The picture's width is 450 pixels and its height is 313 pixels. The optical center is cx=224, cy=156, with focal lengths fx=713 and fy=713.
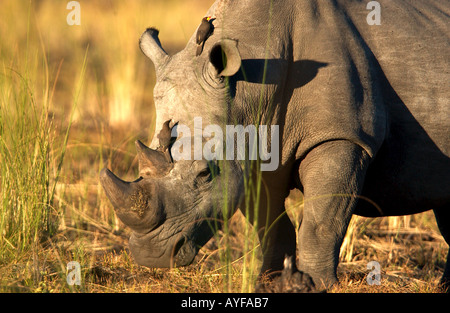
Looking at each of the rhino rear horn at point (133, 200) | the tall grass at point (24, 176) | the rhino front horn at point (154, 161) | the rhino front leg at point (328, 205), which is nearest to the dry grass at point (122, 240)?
the tall grass at point (24, 176)

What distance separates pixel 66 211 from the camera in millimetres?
5711

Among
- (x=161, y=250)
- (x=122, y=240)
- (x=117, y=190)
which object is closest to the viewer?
(x=117, y=190)

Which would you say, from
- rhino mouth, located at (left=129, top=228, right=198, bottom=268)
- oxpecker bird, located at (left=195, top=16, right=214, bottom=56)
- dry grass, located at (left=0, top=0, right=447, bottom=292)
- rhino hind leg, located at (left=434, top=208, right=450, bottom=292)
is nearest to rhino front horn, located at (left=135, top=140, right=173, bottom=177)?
rhino mouth, located at (left=129, top=228, right=198, bottom=268)

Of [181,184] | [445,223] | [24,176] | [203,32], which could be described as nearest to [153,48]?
[203,32]

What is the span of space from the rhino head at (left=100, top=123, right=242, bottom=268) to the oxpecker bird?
629 millimetres

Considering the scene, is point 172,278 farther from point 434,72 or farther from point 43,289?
point 434,72

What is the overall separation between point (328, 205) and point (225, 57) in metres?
0.98

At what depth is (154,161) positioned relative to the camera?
3703 millimetres

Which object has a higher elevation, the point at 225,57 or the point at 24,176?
the point at 225,57

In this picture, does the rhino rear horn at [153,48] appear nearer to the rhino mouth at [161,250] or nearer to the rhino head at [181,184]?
the rhino head at [181,184]

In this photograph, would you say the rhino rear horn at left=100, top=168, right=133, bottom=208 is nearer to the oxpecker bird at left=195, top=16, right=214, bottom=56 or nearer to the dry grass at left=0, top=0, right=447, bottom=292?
the dry grass at left=0, top=0, right=447, bottom=292

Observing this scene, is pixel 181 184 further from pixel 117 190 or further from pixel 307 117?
pixel 307 117

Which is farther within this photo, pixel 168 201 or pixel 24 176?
pixel 24 176

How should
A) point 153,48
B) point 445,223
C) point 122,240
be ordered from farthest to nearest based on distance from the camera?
1. point 122,240
2. point 445,223
3. point 153,48
